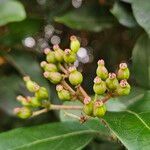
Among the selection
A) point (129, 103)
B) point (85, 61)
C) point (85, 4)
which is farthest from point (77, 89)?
point (85, 61)

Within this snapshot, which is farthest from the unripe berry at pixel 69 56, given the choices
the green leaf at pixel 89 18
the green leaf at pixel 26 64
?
the green leaf at pixel 26 64

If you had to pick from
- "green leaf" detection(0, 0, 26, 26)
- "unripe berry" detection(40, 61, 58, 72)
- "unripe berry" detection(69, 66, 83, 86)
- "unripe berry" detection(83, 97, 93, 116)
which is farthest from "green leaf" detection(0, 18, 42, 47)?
"unripe berry" detection(83, 97, 93, 116)

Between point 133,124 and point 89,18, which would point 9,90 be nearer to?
point 89,18

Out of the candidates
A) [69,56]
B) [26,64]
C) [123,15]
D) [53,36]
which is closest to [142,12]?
[123,15]

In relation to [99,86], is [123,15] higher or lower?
higher

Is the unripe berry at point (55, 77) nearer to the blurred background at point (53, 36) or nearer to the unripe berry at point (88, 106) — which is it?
the unripe berry at point (88, 106)

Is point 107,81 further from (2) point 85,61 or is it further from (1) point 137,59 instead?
(2) point 85,61
